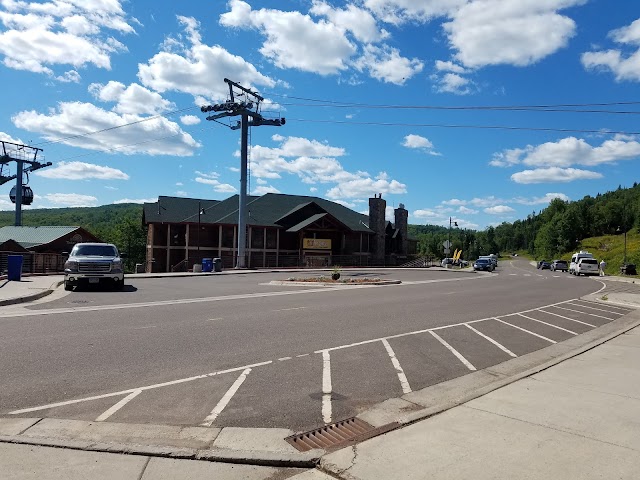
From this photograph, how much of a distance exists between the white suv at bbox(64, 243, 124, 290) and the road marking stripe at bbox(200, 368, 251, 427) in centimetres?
1455

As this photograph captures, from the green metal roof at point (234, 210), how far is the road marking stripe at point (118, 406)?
4490 cm

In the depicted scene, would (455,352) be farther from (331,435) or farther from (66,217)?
(66,217)

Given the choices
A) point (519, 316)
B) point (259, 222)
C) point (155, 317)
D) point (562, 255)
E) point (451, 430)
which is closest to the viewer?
point (451, 430)

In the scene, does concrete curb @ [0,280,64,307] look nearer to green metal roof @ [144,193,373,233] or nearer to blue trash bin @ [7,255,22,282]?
blue trash bin @ [7,255,22,282]

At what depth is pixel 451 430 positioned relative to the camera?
516cm

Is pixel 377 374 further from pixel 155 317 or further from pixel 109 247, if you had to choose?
pixel 109 247

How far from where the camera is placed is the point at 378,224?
2360 inches

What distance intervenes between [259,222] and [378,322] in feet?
133

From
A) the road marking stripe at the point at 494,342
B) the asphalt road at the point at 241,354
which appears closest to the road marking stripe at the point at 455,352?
the asphalt road at the point at 241,354

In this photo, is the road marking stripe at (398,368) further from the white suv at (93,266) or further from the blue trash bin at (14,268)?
the blue trash bin at (14,268)

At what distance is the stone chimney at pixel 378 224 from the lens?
59.5m

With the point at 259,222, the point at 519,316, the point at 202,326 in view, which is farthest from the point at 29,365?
the point at 259,222

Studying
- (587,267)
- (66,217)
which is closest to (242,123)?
(587,267)

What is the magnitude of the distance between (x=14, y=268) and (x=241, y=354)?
60.4ft
